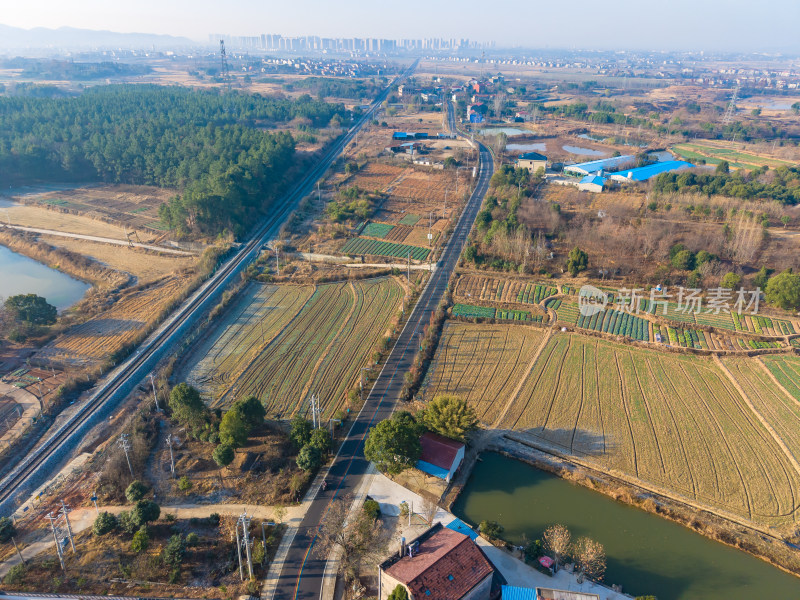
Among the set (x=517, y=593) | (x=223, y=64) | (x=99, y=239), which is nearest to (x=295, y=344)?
(x=517, y=593)

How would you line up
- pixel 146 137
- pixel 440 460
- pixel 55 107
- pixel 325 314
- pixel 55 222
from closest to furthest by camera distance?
1. pixel 440 460
2. pixel 325 314
3. pixel 55 222
4. pixel 146 137
5. pixel 55 107

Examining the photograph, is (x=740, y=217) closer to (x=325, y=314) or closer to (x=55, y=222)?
(x=325, y=314)

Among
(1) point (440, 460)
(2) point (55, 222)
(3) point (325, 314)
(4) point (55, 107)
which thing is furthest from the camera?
Result: (4) point (55, 107)

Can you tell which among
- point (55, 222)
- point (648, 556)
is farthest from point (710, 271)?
point (55, 222)

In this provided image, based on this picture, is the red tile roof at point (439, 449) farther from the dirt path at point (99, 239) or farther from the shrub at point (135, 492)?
the dirt path at point (99, 239)

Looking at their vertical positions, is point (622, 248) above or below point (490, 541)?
above

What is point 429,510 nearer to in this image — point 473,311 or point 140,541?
point 140,541

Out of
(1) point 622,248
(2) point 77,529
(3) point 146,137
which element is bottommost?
(2) point 77,529
